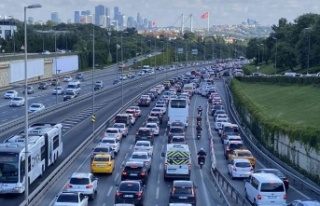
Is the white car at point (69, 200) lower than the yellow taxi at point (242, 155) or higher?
higher

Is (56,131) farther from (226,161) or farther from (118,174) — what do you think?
(226,161)

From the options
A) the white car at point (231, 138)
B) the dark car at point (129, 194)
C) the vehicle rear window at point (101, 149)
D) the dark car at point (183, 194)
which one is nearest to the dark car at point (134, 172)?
the dark car at point (129, 194)

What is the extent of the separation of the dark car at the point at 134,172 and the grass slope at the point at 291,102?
12375 mm

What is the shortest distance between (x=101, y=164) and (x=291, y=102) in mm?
29541

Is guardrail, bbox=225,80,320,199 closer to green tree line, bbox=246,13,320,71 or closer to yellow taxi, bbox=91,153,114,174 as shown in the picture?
yellow taxi, bbox=91,153,114,174

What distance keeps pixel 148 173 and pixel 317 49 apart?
179 feet

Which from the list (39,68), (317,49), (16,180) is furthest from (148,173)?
(39,68)

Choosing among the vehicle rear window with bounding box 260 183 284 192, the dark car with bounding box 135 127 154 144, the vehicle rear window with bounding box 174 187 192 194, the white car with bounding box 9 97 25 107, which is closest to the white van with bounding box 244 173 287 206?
the vehicle rear window with bounding box 260 183 284 192

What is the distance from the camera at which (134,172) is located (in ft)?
124

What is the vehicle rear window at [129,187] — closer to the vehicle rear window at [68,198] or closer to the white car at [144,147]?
the vehicle rear window at [68,198]

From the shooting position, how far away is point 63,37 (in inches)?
6781

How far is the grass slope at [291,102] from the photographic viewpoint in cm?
5388

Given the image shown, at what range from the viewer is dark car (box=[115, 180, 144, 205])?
31.2m

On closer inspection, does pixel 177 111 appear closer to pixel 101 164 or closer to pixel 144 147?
pixel 144 147
